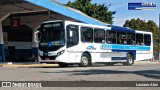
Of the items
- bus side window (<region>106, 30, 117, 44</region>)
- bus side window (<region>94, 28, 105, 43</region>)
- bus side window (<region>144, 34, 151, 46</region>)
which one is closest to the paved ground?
bus side window (<region>94, 28, 105, 43</region>)

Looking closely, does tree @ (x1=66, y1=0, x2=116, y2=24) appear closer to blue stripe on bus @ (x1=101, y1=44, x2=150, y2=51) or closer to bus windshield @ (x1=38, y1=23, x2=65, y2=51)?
blue stripe on bus @ (x1=101, y1=44, x2=150, y2=51)

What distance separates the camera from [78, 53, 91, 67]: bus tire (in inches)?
1033

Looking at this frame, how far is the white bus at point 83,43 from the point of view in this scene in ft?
81.8

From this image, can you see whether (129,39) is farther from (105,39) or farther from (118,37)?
(105,39)

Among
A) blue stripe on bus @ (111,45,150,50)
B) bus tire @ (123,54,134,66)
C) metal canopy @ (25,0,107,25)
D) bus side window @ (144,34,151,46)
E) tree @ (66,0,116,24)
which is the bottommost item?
bus tire @ (123,54,134,66)

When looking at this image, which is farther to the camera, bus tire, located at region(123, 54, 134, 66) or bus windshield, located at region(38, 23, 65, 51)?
bus tire, located at region(123, 54, 134, 66)

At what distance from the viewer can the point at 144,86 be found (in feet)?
41.9

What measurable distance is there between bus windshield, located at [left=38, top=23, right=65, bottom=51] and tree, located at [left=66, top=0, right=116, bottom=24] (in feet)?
146

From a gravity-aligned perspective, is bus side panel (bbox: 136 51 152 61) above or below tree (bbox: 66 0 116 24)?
below

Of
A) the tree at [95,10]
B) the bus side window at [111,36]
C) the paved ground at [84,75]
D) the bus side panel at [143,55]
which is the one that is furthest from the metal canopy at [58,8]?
the tree at [95,10]

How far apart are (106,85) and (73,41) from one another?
12356 millimetres

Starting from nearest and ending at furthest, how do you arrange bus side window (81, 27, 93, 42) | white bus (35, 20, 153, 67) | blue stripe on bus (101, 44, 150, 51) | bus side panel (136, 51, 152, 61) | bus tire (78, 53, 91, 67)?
white bus (35, 20, 153, 67) → bus side window (81, 27, 93, 42) → bus tire (78, 53, 91, 67) → blue stripe on bus (101, 44, 150, 51) → bus side panel (136, 51, 152, 61)

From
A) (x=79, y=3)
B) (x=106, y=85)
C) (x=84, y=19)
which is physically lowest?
(x=106, y=85)

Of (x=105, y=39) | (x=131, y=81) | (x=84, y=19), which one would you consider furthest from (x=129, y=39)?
(x=131, y=81)
